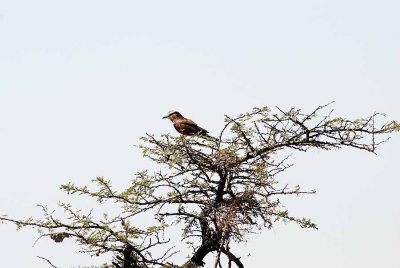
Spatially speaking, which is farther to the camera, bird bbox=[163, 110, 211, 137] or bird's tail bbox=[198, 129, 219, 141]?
bird bbox=[163, 110, 211, 137]

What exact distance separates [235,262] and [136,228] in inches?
70.5

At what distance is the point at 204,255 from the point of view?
10.5 metres

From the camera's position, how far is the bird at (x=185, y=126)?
406 inches

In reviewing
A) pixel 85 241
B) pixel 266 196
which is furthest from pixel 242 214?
pixel 85 241

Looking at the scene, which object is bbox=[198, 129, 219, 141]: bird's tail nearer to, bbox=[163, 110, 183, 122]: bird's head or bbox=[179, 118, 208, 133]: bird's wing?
bbox=[179, 118, 208, 133]: bird's wing

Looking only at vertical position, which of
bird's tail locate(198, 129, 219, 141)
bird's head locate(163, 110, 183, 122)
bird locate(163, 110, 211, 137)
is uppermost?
bird's head locate(163, 110, 183, 122)

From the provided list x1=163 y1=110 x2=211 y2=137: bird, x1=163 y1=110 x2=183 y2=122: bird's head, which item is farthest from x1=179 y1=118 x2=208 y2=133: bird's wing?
x1=163 y1=110 x2=183 y2=122: bird's head

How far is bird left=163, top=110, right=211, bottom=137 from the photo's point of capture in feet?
33.8

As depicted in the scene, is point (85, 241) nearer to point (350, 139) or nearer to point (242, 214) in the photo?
point (242, 214)

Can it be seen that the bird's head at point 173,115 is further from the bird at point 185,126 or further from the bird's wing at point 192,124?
the bird's wing at point 192,124

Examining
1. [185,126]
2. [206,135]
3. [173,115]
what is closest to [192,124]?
[185,126]

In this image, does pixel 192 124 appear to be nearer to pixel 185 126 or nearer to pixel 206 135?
pixel 185 126

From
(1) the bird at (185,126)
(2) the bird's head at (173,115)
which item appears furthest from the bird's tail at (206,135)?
(2) the bird's head at (173,115)

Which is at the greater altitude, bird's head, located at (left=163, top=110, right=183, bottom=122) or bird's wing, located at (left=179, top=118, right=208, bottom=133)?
bird's head, located at (left=163, top=110, right=183, bottom=122)
